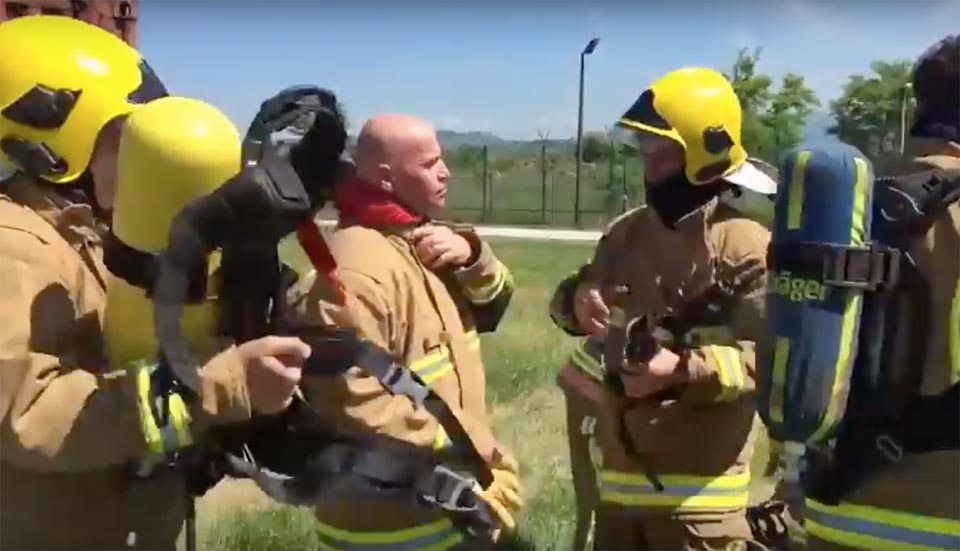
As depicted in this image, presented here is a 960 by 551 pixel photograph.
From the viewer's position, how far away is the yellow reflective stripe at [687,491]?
13.4ft

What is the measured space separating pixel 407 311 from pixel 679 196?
1.12 m

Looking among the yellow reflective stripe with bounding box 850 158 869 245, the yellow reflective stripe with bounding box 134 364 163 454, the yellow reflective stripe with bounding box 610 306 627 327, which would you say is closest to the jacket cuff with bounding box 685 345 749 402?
the yellow reflective stripe with bounding box 610 306 627 327

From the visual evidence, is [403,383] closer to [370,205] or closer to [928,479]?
[370,205]

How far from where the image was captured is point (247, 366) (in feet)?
8.85

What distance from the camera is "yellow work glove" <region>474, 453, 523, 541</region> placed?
11.4ft

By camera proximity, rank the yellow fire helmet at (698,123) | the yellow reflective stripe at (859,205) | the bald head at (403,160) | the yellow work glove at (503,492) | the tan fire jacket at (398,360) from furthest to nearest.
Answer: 1. the yellow fire helmet at (698,123)
2. the bald head at (403,160)
3. the yellow work glove at (503,492)
4. the tan fire jacket at (398,360)
5. the yellow reflective stripe at (859,205)

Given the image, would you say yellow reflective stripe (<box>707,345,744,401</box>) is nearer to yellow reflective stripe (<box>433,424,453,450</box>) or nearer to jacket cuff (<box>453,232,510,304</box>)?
jacket cuff (<box>453,232,510,304</box>)

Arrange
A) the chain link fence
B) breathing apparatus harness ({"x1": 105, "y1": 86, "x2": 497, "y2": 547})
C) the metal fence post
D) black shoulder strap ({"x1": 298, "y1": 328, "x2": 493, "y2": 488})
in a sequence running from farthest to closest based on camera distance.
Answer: the chain link fence
the metal fence post
black shoulder strap ({"x1": 298, "y1": 328, "x2": 493, "y2": 488})
breathing apparatus harness ({"x1": 105, "y1": 86, "x2": 497, "y2": 547})

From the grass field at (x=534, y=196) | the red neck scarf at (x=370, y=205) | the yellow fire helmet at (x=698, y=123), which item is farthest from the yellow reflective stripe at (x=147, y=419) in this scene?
the grass field at (x=534, y=196)

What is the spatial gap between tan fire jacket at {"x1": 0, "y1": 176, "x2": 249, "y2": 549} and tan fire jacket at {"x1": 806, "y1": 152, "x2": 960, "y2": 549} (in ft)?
5.15

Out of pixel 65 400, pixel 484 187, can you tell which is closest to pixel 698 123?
pixel 65 400

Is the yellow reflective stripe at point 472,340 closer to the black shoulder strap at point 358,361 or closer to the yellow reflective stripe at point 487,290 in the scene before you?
the yellow reflective stripe at point 487,290

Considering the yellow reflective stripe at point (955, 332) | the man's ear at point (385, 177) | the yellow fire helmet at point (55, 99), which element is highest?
the yellow fire helmet at point (55, 99)

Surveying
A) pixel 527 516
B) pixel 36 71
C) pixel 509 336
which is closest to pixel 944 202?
pixel 36 71
